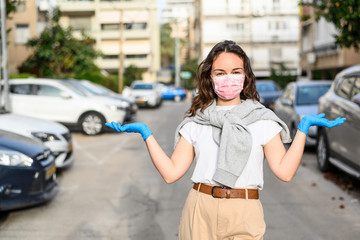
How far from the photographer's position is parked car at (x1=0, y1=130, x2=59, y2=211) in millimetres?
5961

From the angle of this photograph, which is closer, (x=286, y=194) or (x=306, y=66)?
(x=286, y=194)

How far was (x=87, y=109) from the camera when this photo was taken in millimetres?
15992

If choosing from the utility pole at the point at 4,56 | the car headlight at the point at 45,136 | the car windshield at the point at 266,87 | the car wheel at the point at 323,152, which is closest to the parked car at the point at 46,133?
the car headlight at the point at 45,136

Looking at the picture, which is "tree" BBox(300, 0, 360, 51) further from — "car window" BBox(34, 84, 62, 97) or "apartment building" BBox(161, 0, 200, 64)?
"apartment building" BBox(161, 0, 200, 64)

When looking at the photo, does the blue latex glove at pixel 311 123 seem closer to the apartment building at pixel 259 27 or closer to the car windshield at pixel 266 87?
the car windshield at pixel 266 87

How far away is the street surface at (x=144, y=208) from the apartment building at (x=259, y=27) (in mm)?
52871

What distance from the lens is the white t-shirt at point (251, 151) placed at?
110 inches

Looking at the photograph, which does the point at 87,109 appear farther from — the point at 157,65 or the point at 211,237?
the point at 157,65

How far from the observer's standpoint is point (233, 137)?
273 centimetres

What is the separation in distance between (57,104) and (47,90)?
1.82 ft

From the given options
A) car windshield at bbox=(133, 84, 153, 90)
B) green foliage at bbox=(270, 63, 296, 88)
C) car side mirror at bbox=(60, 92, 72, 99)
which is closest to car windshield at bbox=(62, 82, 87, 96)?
car side mirror at bbox=(60, 92, 72, 99)

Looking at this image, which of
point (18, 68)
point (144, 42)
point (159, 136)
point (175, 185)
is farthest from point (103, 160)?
point (144, 42)

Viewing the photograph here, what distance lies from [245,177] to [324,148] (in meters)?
6.54

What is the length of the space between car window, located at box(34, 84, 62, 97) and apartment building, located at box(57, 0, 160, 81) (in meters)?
51.0
